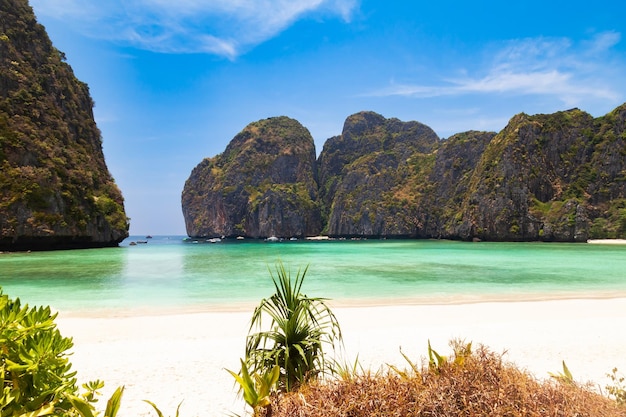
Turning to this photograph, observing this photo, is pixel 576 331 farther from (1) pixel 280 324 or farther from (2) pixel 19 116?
(2) pixel 19 116

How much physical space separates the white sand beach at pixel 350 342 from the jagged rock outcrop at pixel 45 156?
4695cm

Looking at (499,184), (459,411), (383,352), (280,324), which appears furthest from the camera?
(499,184)

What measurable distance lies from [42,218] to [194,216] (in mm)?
139347

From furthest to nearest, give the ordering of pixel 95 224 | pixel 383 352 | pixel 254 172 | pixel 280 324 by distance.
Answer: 1. pixel 254 172
2. pixel 95 224
3. pixel 383 352
4. pixel 280 324

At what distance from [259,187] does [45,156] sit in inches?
4664

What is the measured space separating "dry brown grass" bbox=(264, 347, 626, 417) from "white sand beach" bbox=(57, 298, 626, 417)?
2646mm

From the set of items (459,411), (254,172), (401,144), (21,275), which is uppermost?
Answer: (401,144)

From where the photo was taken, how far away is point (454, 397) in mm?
2504

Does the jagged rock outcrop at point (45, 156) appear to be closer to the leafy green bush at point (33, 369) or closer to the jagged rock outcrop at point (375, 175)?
the leafy green bush at point (33, 369)

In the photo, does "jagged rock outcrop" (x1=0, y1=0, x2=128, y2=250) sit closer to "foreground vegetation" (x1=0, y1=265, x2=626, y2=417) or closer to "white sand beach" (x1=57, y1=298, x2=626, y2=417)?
"white sand beach" (x1=57, y1=298, x2=626, y2=417)

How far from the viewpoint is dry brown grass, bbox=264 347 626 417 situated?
239cm

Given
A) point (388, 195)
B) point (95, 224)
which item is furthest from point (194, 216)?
point (95, 224)

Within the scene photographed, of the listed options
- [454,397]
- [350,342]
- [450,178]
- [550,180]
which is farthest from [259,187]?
[454,397]

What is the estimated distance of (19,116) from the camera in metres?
52.0
